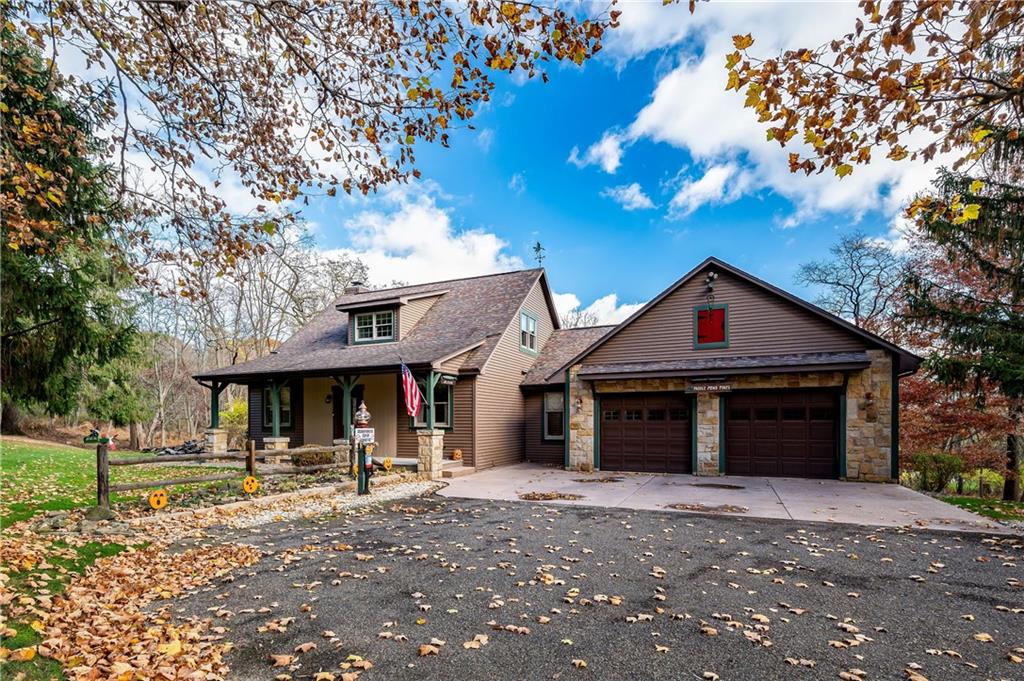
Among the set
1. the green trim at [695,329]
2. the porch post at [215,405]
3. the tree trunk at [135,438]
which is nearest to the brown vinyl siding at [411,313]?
the porch post at [215,405]

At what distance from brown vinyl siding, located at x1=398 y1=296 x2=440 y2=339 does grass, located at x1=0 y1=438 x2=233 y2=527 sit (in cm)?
766

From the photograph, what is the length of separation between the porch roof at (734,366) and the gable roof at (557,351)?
7.99 feet

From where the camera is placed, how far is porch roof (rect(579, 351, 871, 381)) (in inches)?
518

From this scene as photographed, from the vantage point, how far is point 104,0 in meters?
5.45

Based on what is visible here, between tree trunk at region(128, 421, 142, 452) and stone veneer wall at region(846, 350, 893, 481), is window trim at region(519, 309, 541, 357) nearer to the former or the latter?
stone veneer wall at region(846, 350, 893, 481)

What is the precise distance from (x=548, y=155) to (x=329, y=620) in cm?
1518

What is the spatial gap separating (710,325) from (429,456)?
360 inches

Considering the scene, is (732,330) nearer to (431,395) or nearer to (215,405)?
(431,395)

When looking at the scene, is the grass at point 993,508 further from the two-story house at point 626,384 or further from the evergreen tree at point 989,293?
the evergreen tree at point 989,293

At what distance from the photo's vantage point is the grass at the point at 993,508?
9086 millimetres

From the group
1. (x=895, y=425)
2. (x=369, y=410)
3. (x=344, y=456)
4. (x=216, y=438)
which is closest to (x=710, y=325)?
(x=895, y=425)

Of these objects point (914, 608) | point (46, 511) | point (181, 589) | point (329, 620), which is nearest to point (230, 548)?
point (181, 589)

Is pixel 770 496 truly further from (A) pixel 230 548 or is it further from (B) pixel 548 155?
(B) pixel 548 155

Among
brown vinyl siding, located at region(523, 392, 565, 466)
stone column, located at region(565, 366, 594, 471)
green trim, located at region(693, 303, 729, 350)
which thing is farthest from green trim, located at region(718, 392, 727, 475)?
brown vinyl siding, located at region(523, 392, 565, 466)
